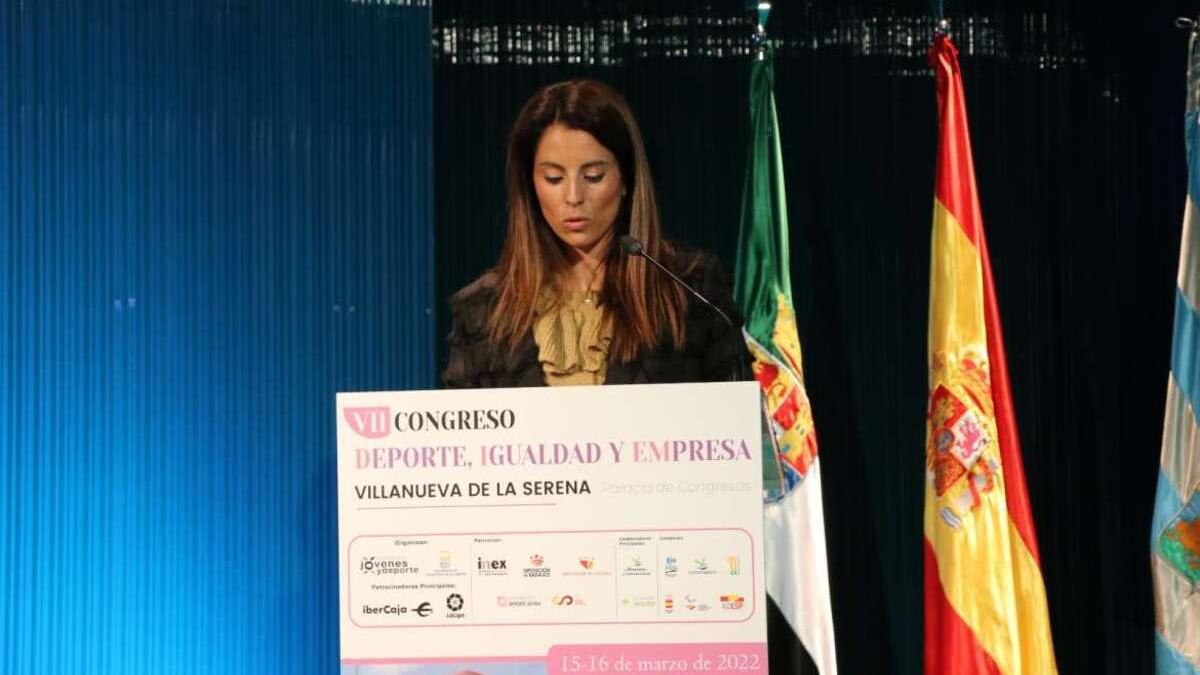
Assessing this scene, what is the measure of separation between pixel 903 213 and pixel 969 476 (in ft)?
2.71

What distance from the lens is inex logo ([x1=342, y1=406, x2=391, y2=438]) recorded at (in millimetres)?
2416

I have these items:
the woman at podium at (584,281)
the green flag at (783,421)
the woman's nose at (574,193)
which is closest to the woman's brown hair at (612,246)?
the woman at podium at (584,281)

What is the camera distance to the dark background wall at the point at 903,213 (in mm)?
3781

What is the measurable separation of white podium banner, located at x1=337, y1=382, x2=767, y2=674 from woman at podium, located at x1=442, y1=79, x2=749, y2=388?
2.92 feet

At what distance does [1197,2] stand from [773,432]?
160 cm

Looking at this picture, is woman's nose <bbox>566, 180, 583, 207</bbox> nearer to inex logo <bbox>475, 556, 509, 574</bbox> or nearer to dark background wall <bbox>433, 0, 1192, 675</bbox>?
dark background wall <bbox>433, 0, 1192, 675</bbox>

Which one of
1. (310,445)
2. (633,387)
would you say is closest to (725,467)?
(633,387)

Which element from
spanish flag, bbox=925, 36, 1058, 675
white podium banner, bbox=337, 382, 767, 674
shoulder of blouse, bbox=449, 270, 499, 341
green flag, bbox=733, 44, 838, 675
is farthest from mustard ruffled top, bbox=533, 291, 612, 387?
white podium banner, bbox=337, 382, 767, 674

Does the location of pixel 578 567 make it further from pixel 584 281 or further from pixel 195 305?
pixel 195 305

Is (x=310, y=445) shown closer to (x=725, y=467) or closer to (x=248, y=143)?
(x=248, y=143)

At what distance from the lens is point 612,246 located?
135 inches

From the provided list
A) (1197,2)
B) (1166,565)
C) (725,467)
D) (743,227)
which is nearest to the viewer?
(725,467)

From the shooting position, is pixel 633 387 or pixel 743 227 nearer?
pixel 633 387

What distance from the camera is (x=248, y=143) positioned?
3.64 metres
